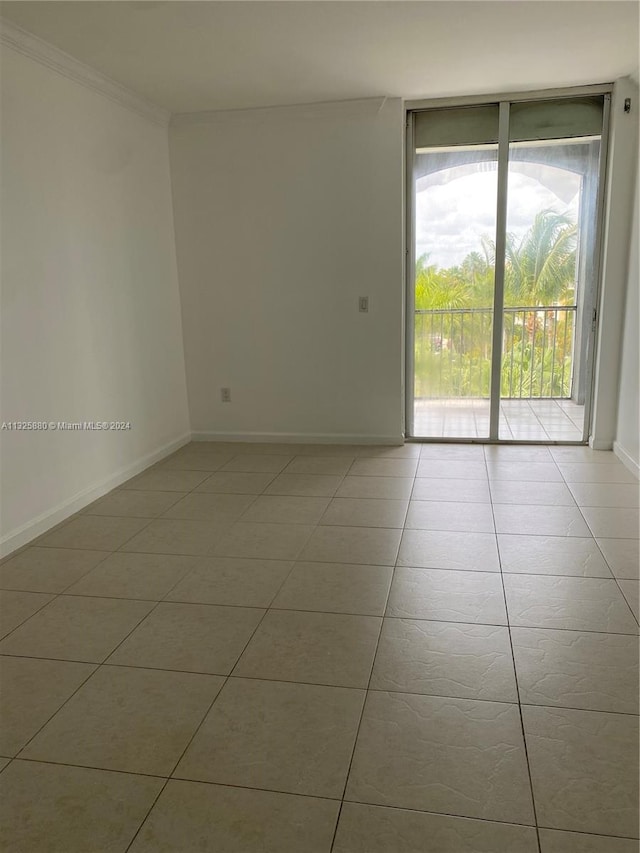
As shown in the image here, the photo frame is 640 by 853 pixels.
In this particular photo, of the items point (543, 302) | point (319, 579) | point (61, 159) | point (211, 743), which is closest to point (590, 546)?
point (319, 579)

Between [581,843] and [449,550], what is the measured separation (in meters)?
1.55

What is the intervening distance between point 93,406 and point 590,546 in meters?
2.82

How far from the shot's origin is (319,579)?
2.64 metres

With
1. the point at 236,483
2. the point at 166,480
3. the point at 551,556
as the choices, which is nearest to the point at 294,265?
the point at 236,483

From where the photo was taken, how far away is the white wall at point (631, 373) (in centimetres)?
393

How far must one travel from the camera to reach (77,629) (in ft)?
7.61

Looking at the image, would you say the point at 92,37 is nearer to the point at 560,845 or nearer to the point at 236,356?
the point at 236,356

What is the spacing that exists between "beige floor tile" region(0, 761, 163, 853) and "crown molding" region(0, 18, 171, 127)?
310cm

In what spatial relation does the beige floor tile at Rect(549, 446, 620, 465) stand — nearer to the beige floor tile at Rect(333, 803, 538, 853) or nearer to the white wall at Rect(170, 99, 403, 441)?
the white wall at Rect(170, 99, 403, 441)

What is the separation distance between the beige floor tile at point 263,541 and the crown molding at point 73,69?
258cm

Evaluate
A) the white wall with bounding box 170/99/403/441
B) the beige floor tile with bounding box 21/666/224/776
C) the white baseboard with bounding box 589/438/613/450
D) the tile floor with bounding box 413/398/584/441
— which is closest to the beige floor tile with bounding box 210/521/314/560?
the beige floor tile with bounding box 21/666/224/776

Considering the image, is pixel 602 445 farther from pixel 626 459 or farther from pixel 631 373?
pixel 631 373

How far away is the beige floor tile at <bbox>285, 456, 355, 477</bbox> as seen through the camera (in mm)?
4191

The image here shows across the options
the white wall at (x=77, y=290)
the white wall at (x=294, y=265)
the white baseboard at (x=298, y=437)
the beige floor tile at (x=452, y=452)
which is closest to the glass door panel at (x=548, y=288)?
the beige floor tile at (x=452, y=452)
